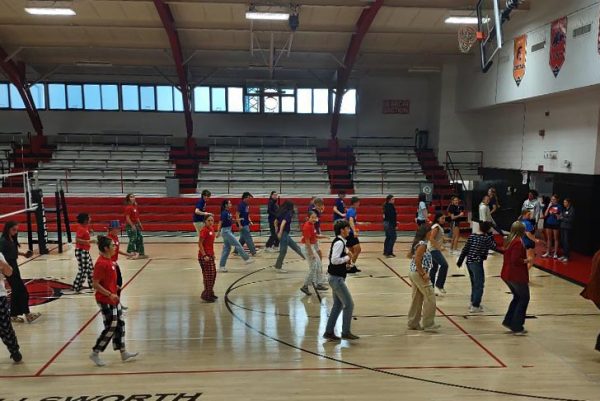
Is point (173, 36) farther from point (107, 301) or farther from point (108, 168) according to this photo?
point (107, 301)

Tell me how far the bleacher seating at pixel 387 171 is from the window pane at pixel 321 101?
3005mm

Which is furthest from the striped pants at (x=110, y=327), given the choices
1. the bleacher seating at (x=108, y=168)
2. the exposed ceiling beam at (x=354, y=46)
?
the bleacher seating at (x=108, y=168)

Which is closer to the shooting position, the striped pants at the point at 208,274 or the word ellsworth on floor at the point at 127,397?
the word ellsworth on floor at the point at 127,397

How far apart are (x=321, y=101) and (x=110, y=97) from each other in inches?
451

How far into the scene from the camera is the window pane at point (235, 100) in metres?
24.5

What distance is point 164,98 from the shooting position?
24.4m

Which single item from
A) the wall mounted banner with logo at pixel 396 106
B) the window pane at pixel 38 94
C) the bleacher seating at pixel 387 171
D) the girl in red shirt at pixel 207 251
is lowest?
the girl in red shirt at pixel 207 251

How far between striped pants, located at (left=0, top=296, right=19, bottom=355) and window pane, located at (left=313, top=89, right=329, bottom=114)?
817 inches

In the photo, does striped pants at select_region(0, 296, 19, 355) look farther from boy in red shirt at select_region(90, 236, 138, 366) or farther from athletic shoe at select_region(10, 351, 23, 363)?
boy in red shirt at select_region(90, 236, 138, 366)

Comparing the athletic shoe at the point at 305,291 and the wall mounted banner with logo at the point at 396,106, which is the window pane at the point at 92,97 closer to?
the wall mounted banner with logo at the point at 396,106

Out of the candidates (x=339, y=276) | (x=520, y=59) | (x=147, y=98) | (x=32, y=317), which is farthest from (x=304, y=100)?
(x=339, y=276)

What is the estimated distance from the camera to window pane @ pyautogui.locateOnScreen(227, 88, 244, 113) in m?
24.5

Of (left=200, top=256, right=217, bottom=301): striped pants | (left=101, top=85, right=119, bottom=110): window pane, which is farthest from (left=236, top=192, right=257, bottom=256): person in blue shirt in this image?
(left=101, top=85, right=119, bottom=110): window pane

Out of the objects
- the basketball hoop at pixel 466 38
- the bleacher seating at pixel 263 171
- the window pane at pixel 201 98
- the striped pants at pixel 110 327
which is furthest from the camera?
the window pane at pixel 201 98
